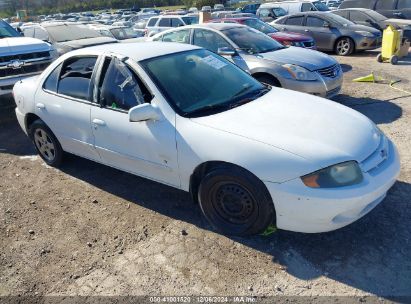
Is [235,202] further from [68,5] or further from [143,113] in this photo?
[68,5]

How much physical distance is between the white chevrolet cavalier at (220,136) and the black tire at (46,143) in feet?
0.63

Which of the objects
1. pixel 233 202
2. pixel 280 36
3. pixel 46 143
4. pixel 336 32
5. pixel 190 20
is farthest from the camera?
pixel 190 20

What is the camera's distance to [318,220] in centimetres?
293

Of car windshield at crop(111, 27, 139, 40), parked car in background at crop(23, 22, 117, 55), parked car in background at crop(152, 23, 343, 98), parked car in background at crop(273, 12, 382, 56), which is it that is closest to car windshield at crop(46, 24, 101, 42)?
parked car in background at crop(23, 22, 117, 55)

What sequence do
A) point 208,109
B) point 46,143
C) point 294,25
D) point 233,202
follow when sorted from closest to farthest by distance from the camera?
point 233,202
point 208,109
point 46,143
point 294,25

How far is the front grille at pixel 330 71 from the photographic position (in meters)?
6.56

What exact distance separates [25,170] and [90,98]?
1823 mm

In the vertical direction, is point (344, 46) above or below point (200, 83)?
below

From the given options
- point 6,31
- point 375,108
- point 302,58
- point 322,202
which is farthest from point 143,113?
point 6,31

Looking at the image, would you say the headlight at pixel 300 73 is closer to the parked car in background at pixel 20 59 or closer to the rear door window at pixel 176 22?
the parked car in background at pixel 20 59

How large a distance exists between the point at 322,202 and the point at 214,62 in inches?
81.6

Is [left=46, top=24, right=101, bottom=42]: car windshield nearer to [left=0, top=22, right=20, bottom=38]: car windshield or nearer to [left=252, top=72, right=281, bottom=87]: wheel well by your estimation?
[left=0, top=22, right=20, bottom=38]: car windshield

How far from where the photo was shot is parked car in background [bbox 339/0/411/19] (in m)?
14.2

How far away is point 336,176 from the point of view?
291 centimetres
